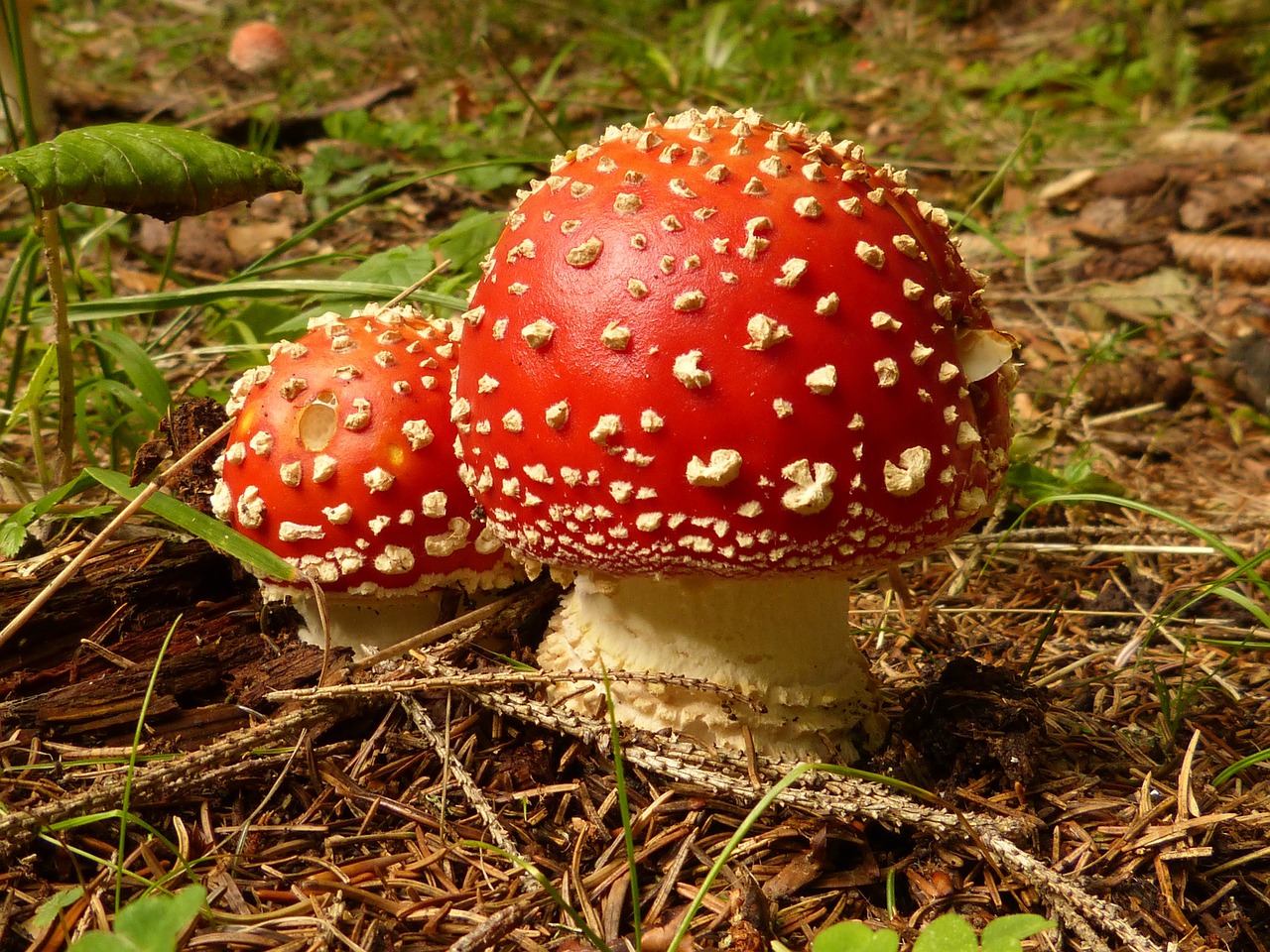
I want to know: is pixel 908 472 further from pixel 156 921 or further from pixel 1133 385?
pixel 1133 385

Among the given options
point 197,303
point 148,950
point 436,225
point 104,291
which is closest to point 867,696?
point 148,950

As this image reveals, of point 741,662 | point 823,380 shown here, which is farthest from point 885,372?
point 741,662

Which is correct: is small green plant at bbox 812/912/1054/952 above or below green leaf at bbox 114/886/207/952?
below

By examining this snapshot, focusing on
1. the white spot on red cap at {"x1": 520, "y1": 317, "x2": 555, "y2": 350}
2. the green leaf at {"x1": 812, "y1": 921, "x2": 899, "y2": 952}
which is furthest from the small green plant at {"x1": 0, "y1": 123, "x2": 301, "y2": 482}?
the green leaf at {"x1": 812, "y1": 921, "x2": 899, "y2": 952}

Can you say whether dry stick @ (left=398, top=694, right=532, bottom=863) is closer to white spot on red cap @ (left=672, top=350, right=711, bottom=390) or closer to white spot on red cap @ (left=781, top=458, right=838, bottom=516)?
white spot on red cap @ (left=781, top=458, right=838, bottom=516)

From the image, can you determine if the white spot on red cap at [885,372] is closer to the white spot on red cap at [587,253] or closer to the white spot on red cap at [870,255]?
the white spot on red cap at [870,255]

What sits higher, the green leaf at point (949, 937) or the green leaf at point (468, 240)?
the green leaf at point (468, 240)

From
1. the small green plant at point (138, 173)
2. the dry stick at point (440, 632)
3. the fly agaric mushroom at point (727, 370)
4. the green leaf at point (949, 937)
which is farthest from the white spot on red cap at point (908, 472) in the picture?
the small green plant at point (138, 173)
